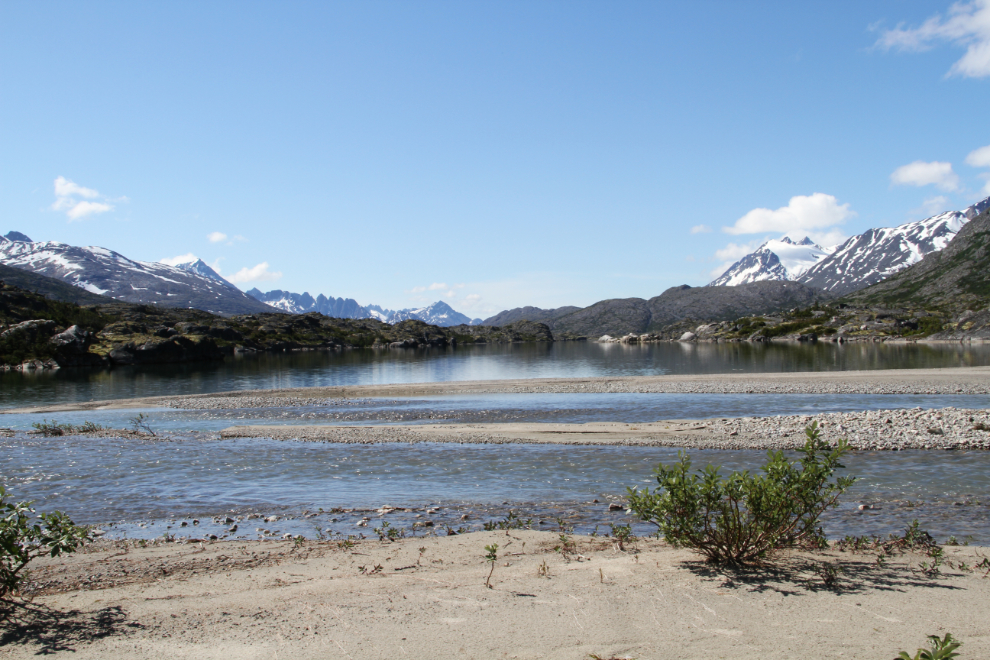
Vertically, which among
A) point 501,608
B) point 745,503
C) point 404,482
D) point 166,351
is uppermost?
point 166,351

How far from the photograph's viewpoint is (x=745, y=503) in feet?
35.6

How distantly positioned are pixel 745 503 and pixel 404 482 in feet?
47.4

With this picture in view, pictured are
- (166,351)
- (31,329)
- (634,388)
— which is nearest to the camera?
(634,388)

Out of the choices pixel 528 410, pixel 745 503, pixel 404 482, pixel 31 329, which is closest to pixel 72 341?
pixel 31 329

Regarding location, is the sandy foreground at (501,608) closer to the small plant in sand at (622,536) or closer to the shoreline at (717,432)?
the small plant in sand at (622,536)

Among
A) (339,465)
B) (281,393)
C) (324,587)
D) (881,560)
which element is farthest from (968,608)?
(281,393)

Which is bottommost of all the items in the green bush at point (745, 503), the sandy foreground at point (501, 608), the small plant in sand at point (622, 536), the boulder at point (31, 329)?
the small plant in sand at point (622, 536)

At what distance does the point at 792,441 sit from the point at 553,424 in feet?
45.6

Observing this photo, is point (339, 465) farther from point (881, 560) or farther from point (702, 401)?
point (702, 401)

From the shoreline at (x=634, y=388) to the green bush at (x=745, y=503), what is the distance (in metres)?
46.0

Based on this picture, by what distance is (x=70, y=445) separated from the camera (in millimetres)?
31547

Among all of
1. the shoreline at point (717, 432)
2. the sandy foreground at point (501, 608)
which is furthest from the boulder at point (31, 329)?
the sandy foreground at point (501, 608)

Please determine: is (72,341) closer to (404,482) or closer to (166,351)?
(166,351)

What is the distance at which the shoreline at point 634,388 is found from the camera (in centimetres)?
5253
